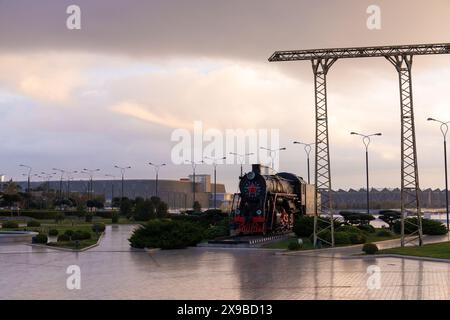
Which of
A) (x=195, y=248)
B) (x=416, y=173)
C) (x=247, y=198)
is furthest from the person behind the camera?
(x=247, y=198)

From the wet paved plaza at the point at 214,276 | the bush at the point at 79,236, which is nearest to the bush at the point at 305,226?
the wet paved plaza at the point at 214,276

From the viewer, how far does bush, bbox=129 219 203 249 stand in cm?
3509

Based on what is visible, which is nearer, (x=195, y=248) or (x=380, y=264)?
(x=380, y=264)

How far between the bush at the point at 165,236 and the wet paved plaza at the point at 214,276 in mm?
2500

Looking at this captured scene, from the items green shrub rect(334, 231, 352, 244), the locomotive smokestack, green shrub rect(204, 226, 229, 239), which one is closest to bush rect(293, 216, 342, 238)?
green shrub rect(334, 231, 352, 244)

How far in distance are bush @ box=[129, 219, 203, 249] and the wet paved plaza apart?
98.4 inches

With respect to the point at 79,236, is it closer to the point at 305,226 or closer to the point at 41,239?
the point at 41,239

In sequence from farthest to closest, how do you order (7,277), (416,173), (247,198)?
(247,198) < (416,173) < (7,277)

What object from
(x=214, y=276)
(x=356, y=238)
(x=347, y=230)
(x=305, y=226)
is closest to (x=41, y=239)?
(x=305, y=226)

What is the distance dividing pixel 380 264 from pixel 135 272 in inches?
453
